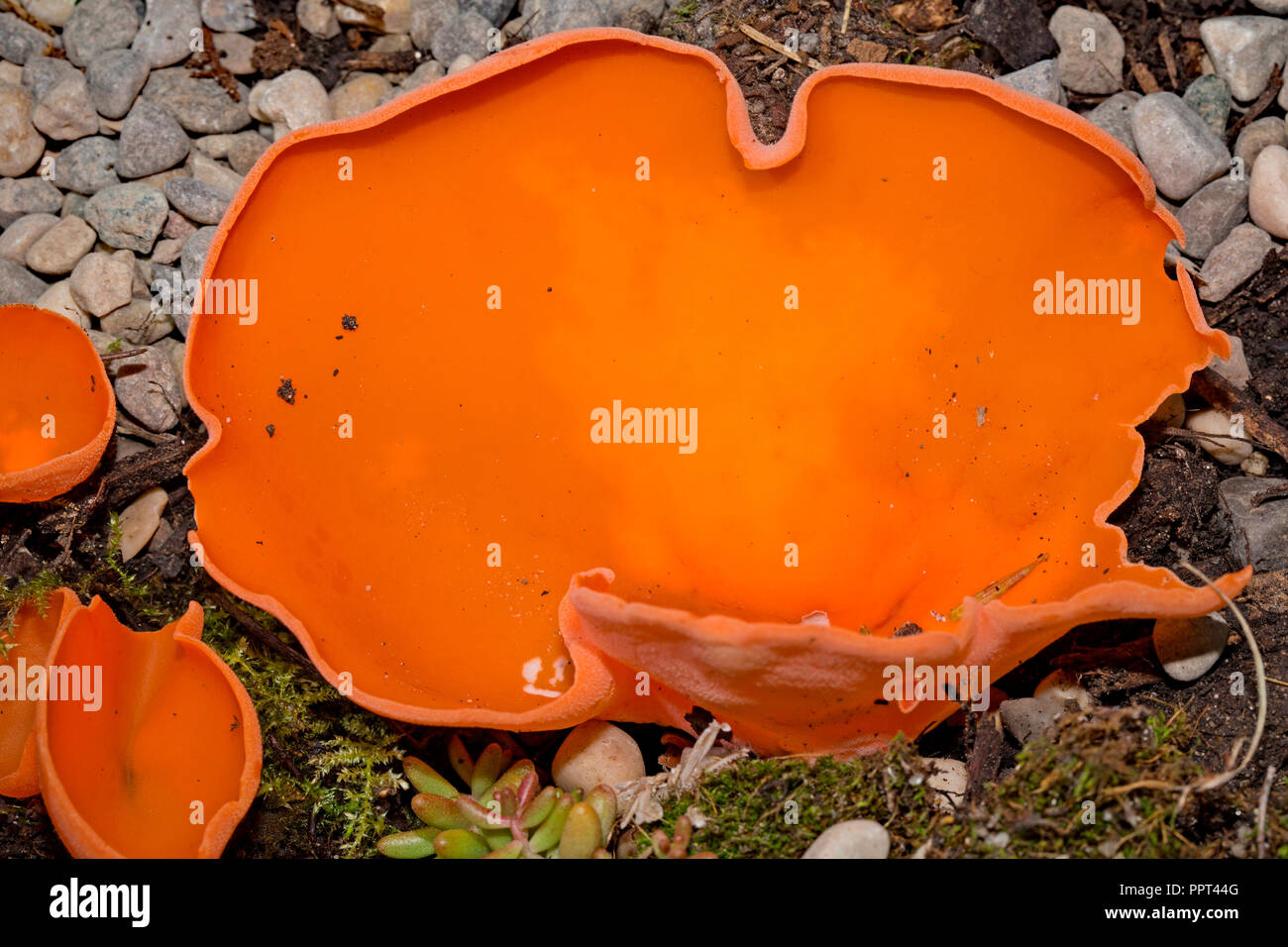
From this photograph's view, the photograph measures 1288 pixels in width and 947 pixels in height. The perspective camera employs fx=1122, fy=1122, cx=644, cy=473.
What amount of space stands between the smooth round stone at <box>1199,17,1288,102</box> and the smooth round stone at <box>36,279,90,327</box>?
3.16 m

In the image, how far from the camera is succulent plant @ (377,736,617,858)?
2.37 metres

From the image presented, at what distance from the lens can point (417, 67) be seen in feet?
10.6

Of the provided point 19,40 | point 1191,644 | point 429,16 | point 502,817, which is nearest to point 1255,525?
point 1191,644

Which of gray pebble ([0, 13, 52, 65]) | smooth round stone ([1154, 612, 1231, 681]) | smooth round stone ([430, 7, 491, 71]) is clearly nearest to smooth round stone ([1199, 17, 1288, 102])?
smooth round stone ([1154, 612, 1231, 681])

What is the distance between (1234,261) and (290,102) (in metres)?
2.58

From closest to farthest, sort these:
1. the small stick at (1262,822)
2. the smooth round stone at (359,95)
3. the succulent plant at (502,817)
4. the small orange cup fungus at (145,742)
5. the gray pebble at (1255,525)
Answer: the small stick at (1262,822) → the small orange cup fungus at (145,742) → the succulent plant at (502,817) → the gray pebble at (1255,525) → the smooth round stone at (359,95)

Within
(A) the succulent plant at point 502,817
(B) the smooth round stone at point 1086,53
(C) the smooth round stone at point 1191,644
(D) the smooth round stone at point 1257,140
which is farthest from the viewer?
(B) the smooth round stone at point 1086,53

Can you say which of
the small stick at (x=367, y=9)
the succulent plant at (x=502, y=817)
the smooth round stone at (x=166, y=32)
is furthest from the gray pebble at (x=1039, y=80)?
the smooth round stone at (x=166, y=32)

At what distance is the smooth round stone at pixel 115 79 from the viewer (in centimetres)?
312

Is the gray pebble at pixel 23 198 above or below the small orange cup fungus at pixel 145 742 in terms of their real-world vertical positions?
above

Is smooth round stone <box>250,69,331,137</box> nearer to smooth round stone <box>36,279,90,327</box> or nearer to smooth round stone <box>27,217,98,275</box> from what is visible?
smooth round stone <box>27,217,98,275</box>

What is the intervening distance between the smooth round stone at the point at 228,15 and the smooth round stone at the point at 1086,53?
2267 millimetres

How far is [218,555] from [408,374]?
1.94ft

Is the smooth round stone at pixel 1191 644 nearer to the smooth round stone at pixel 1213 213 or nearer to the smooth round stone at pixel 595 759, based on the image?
the smooth round stone at pixel 1213 213
